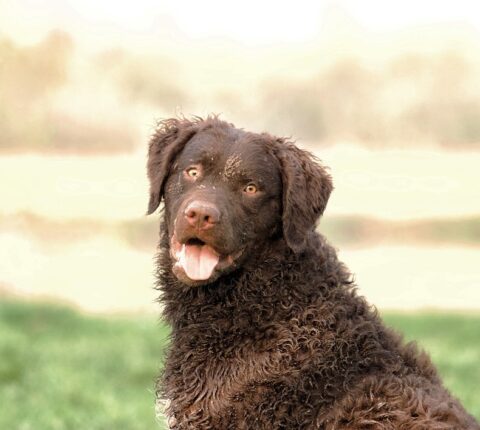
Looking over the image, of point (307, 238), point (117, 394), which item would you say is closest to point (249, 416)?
point (307, 238)

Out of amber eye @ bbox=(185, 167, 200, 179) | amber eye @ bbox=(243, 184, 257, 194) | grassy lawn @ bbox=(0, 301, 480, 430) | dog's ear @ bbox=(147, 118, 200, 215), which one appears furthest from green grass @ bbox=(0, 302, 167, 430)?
amber eye @ bbox=(243, 184, 257, 194)

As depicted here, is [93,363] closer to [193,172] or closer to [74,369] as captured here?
[74,369]

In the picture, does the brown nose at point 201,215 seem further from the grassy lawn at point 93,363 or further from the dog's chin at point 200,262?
the grassy lawn at point 93,363

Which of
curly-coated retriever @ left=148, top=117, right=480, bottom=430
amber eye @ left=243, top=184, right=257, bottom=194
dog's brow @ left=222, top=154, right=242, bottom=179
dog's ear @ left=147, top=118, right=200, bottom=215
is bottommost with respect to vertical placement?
curly-coated retriever @ left=148, top=117, right=480, bottom=430

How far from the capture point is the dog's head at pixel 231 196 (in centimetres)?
627

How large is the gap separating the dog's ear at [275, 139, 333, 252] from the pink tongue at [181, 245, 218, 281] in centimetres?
48

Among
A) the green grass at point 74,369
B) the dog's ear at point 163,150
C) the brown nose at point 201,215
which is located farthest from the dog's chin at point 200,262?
the green grass at point 74,369

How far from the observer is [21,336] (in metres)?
14.2

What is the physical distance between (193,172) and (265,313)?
999mm

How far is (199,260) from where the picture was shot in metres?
6.40

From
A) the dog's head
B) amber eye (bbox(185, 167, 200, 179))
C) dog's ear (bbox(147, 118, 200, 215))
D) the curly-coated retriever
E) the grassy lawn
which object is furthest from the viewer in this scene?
the grassy lawn

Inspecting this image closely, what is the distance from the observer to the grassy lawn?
10.2 m

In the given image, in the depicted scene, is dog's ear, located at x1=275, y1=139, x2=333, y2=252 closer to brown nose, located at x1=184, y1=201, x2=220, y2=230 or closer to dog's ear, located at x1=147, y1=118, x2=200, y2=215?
brown nose, located at x1=184, y1=201, x2=220, y2=230

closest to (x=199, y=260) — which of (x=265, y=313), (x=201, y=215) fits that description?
(x=201, y=215)
